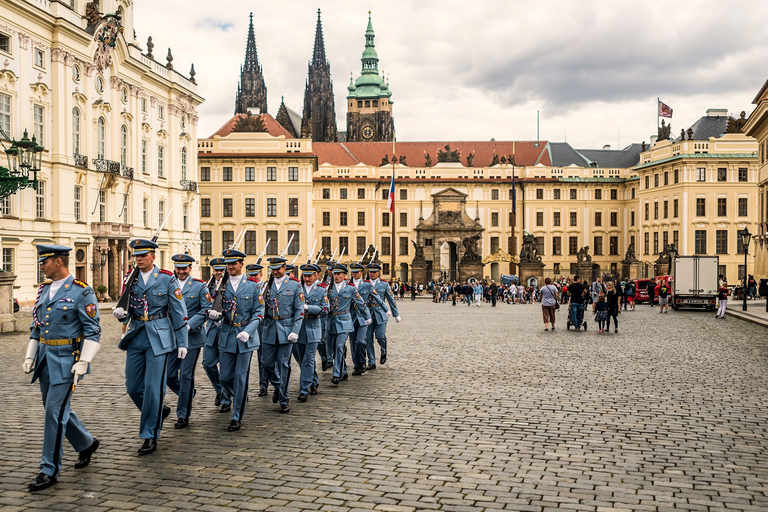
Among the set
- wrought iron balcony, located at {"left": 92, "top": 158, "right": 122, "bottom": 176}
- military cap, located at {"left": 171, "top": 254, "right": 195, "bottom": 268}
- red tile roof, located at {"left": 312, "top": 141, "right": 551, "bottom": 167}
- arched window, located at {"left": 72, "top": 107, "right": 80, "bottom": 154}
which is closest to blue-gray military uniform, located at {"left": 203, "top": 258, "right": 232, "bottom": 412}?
military cap, located at {"left": 171, "top": 254, "right": 195, "bottom": 268}

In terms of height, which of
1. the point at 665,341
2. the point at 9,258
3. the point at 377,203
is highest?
the point at 377,203

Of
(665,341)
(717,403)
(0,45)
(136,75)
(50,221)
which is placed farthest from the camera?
(136,75)

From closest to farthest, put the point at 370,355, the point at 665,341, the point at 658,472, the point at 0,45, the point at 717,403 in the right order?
the point at 658,472 → the point at 717,403 → the point at 370,355 → the point at 665,341 → the point at 0,45

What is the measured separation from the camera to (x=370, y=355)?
12.6 m

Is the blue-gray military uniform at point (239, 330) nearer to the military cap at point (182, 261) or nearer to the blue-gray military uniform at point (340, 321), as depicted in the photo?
the military cap at point (182, 261)

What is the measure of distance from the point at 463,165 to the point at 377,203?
9622 mm

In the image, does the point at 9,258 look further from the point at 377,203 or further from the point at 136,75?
the point at 377,203

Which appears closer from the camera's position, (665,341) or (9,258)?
(665,341)

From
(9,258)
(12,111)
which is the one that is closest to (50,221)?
(9,258)

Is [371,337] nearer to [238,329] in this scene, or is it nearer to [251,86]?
[238,329]

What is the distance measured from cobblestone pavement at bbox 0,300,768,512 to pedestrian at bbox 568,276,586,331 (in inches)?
304

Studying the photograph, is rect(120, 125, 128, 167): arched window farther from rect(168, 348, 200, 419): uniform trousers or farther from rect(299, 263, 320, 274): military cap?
rect(168, 348, 200, 419): uniform trousers

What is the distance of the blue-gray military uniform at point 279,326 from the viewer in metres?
9.19

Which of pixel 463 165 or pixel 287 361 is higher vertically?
pixel 463 165
